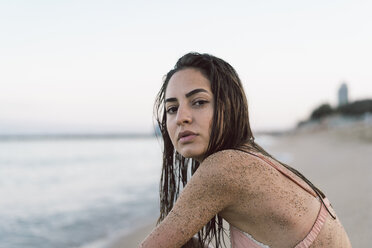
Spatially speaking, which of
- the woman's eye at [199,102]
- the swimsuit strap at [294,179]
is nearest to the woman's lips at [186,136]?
the woman's eye at [199,102]

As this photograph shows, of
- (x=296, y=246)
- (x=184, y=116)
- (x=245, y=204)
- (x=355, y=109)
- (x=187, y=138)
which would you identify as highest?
(x=184, y=116)

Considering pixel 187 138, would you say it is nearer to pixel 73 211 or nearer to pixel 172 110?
pixel 172 110

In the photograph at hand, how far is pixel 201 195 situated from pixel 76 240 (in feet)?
15.2

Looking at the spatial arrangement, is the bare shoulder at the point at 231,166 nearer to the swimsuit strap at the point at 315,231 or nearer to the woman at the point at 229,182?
the woman at the point at 229,182

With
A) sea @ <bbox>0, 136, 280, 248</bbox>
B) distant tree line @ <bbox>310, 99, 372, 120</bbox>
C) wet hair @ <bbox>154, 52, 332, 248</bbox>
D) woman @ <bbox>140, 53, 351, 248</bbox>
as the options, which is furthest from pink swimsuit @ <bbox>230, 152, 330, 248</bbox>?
distant tree line @ <bbox>310, 99, 372, 120</bbox>

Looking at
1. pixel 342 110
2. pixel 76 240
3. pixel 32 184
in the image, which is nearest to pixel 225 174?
pixel 76 240

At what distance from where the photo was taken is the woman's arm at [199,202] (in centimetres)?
141

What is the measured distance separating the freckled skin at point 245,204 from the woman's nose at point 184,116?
0.83ft

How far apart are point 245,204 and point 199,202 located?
0.19m

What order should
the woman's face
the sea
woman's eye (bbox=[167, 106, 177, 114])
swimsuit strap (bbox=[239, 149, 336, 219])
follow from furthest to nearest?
1. the sea
2. woman's eye (bbox=[167, 106, 177, 114])
3. the woman's face
4. swimsuit strap (bbox=[239, 149, 336, 219])

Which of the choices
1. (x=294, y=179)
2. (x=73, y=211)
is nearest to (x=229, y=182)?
(x=294, y=179)

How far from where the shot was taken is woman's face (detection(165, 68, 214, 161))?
162 centimetres

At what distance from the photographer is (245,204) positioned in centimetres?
145

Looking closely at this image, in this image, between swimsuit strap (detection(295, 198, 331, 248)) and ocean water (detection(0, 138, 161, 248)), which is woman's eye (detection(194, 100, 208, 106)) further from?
ocean water (detection(0, 138, 161, 248))
